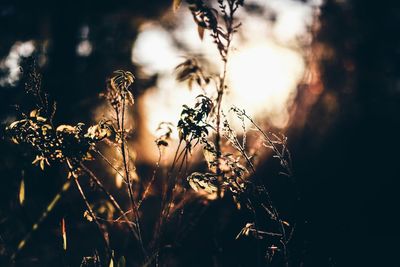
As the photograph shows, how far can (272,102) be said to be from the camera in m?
5.23

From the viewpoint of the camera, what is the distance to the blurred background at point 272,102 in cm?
353

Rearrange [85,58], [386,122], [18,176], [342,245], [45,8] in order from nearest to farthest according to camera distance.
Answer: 1. [342,245]
2. [18,176]
3. [386,122]
4. [45,8]
5. [85,58]

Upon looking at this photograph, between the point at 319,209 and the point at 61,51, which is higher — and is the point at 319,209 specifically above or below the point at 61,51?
below

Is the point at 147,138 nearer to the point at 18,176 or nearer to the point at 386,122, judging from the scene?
the point at 18,176

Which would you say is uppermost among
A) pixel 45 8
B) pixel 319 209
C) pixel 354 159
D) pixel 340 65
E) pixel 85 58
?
pixel 45 8

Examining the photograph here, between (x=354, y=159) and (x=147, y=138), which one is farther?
(x=147, y=138)

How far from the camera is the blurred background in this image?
3.53m

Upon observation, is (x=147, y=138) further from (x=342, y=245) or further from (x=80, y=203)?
(x=342, y=245)

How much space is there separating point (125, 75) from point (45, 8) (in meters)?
5.47

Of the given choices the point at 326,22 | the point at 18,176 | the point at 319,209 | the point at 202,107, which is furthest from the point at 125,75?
the point at 326,22

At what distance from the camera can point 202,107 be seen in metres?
1.85

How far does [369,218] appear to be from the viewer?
395 centimetres

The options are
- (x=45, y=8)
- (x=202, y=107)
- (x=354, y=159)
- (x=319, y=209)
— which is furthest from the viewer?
(x=45, y=8)

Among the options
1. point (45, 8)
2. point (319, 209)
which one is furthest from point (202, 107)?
point (45, 8)
